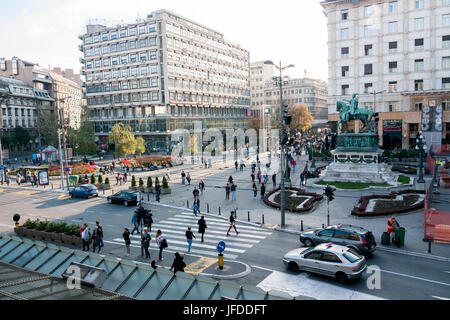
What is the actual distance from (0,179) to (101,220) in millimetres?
29217

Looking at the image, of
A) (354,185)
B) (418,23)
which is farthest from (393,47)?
(354,185)

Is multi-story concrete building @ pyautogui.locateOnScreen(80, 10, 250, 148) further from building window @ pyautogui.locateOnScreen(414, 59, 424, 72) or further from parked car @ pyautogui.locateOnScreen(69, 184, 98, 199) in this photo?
building window @ pyautogui.locateOnScreen(414, 59, 424, 72)

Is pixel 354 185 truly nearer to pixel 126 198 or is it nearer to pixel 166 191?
Answer: pixel 166 191

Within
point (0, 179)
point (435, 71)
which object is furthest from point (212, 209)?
point (435, 71)

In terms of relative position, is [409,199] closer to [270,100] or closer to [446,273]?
[446,273]

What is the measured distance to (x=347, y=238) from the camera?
17297mm

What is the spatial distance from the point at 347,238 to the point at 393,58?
5145 cm

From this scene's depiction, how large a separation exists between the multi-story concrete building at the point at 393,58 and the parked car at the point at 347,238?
141 ft

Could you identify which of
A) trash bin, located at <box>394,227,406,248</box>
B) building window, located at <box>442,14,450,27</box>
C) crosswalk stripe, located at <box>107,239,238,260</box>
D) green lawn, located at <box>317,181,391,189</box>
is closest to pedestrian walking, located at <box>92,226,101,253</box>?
crosswalk stripe, located at <box>107,239,238,260</box>

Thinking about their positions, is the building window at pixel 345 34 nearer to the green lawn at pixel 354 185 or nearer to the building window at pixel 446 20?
the building window at pixel 446 20

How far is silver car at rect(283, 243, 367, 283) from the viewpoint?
46.2 feet

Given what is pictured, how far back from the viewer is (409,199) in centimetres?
2767

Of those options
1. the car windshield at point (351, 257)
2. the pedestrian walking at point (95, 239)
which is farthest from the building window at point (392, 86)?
the pedestrian walking at point (95, 239)
